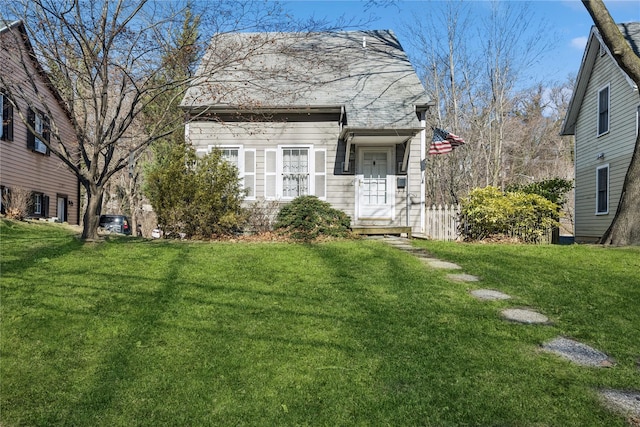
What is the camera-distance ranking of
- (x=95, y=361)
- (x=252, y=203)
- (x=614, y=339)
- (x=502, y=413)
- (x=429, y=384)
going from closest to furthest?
(x=502, y=413), (x=429, y=384), (x=95, y=361), (x=614, y=339), (x=252, y=203)

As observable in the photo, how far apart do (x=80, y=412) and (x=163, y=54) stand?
671 cm

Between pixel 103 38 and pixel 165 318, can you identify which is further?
pixel 103 38

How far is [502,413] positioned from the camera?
279cm

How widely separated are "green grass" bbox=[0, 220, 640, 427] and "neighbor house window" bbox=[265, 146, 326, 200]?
6068mm

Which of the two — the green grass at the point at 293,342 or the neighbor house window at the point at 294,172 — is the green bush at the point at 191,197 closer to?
the neighbor house window at the point at 294,172

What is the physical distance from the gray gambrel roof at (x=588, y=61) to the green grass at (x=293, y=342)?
1051 cm

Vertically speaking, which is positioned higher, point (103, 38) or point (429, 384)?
point (103, 38)

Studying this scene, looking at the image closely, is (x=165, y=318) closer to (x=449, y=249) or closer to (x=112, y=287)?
(x=112, y=287)

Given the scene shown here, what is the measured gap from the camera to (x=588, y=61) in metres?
14.9

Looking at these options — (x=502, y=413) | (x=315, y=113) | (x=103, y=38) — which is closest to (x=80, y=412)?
(x=502, y=413)

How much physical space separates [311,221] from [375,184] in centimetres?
309

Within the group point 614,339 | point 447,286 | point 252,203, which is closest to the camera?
point 614,339

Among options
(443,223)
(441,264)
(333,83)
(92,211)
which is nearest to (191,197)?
(92,211)

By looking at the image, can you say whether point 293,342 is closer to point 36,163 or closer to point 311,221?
point 311,221
